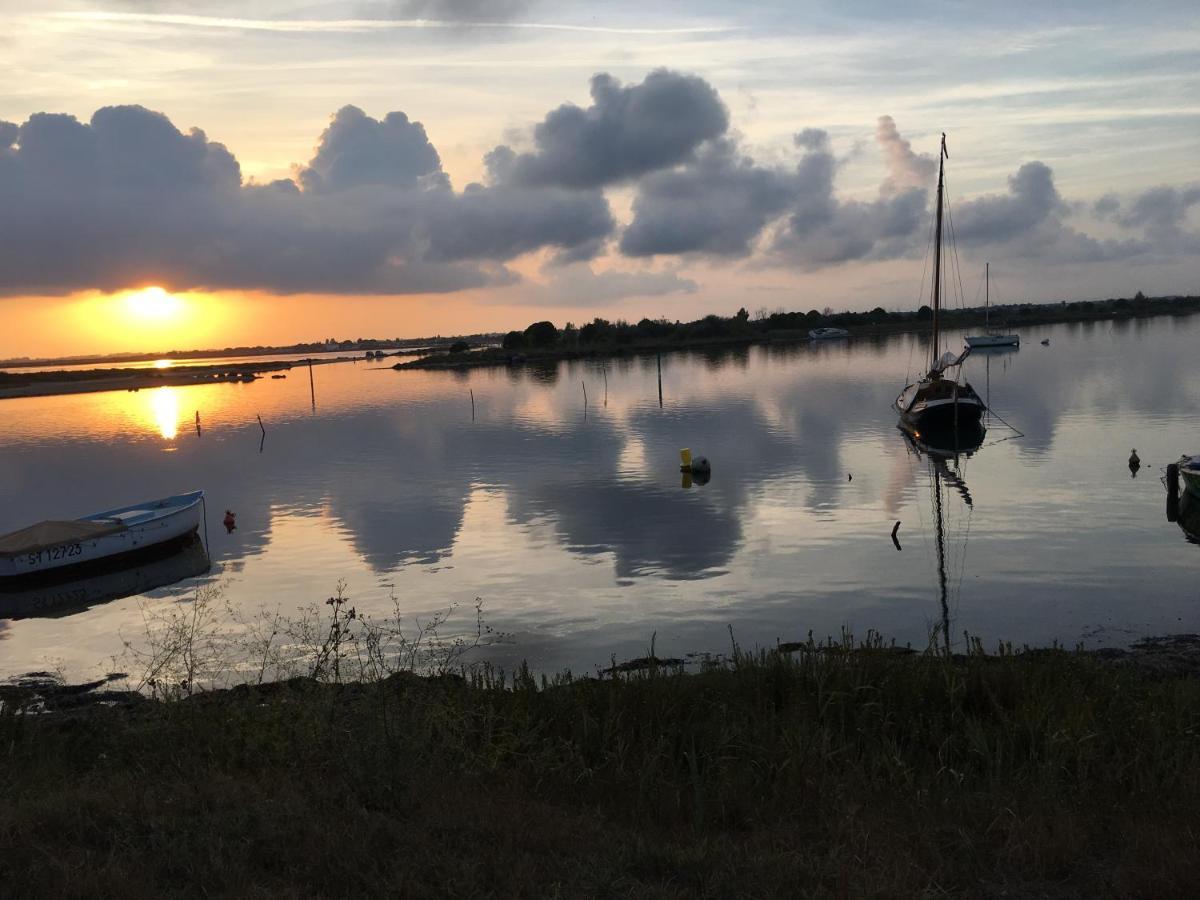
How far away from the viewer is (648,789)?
9.52 meters

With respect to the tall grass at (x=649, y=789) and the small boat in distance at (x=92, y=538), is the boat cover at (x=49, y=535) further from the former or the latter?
the tall grass at (x=649, y=789)

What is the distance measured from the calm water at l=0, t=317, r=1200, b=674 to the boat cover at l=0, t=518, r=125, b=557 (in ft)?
12.3

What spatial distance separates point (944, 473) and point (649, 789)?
3837 cm

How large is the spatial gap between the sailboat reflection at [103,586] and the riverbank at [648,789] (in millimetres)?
16032

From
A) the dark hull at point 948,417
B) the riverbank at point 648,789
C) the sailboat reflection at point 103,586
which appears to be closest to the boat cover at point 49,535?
the sailboat reflection at point 103,586

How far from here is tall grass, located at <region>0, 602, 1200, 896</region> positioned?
23.7 ft

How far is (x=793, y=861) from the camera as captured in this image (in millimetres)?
7324

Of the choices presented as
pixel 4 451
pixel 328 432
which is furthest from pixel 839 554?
pixel 4 451

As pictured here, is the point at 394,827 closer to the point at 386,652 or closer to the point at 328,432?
the point at 386,652

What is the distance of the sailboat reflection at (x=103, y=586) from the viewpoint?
27.9m

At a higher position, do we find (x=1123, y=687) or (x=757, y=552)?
(x=1123, y=687)

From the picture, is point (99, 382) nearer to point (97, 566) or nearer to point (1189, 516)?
point (97, 566)

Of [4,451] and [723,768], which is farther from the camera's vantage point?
[4,451]

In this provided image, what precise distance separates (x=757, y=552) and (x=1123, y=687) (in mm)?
16787
